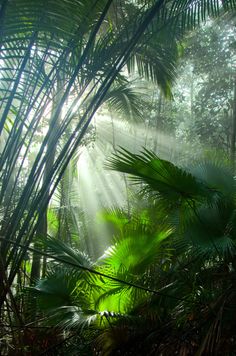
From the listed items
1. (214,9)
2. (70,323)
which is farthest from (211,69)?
(70,323)

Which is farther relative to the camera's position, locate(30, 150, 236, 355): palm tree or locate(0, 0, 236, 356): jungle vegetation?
locate(30, 150, 236, 355): palm tree

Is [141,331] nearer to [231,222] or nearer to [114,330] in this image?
[114,330]

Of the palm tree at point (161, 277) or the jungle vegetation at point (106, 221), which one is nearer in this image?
the jungle vegetation at point (106, 221)

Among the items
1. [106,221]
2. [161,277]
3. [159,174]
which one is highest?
[159,174]

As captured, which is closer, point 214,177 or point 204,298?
point 204,298

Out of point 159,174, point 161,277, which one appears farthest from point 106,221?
point 159,174

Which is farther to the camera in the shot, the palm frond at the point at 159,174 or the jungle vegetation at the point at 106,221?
the palm frond at the point at 159,174

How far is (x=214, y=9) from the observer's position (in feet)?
12.1

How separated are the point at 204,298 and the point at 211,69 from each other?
405 inches

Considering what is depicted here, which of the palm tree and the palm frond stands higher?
the palm frond

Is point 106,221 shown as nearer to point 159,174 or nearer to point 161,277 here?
point 161,277

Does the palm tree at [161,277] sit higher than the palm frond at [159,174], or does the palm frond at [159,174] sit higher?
the palm frond at [159,174]

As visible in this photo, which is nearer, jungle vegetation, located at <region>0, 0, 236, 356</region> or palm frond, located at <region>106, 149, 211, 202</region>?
jungle vegetation, located at <region>0, 0, 236, 356</region>

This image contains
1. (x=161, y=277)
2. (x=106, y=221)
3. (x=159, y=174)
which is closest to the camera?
(x=159, y=174)
